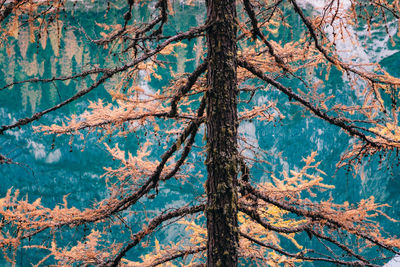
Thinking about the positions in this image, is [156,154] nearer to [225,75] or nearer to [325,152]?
[325,152]

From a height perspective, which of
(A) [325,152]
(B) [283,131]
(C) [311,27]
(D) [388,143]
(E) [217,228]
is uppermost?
Result: (B) [283,131]

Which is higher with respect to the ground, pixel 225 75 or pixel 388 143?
pixel 225 75

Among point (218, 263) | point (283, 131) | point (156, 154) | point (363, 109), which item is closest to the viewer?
point (218, 263)

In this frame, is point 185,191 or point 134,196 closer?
point 134,196

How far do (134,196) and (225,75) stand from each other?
4.23 feet

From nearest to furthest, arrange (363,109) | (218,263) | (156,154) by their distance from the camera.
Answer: (218,263)
(363,109)
(156,154)

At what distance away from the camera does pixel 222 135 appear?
2.44 metres

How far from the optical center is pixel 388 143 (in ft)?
8.11

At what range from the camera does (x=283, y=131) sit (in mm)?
16688

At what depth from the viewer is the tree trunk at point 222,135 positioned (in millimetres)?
2416

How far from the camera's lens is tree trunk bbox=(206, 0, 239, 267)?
242 cm

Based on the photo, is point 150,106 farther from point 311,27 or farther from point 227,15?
point 311,27

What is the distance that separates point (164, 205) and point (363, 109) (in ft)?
53.5

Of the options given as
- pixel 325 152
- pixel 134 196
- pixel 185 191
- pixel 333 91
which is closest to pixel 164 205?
pixel 185 191
